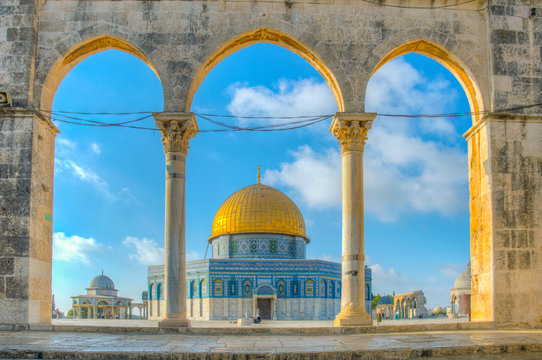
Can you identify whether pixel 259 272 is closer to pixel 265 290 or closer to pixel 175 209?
pixel 265 290

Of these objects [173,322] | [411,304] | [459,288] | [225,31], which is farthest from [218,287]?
[225,31]

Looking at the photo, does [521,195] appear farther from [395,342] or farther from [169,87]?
[169,87]

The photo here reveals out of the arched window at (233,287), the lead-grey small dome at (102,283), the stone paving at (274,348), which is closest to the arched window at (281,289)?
the arched window at (233,287)

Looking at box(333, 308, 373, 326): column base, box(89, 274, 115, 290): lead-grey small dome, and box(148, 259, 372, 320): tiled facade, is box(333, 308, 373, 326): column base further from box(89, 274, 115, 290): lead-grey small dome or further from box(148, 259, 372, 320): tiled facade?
box(89, 274, 115, 290): lead-grey small dome

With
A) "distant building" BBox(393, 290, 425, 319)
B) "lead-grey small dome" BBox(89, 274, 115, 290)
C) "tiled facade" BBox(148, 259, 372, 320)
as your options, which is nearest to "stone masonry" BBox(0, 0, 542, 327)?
"tiled facade" BBox(148, 259, 372, 320)

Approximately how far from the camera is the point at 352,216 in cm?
1139

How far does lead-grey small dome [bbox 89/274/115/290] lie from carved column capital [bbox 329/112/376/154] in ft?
164

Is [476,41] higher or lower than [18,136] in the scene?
higher

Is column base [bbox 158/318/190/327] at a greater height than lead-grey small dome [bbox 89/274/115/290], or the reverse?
column base [bbox 158/318/190/327]

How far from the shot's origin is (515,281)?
1135 centimetres

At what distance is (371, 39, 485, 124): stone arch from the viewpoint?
39.2 ft

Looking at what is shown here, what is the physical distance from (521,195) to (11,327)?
30.8 ft

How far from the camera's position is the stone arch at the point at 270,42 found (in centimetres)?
1168

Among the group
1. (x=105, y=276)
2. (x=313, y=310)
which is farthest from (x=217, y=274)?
(x=105, y=276)
